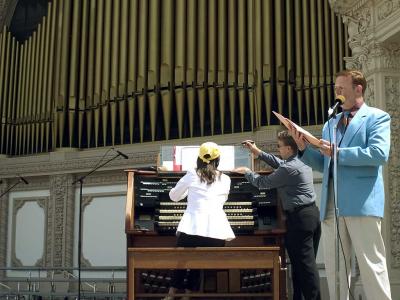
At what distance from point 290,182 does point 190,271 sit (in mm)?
1049

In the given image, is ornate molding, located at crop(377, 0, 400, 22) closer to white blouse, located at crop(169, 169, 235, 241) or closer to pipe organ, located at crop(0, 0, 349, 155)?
pipe organ, located at crop(0, 0, 349, 155)

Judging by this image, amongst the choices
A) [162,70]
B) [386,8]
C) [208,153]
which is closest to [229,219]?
[208,153]

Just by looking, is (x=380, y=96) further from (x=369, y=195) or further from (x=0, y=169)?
(x=0, y=169)

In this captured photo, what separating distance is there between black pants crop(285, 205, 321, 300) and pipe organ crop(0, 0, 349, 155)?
2.61 metres

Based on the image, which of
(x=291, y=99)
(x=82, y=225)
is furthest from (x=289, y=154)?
(x=82, y=225)

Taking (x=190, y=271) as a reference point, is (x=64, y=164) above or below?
above

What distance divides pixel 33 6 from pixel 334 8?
5.62 metres

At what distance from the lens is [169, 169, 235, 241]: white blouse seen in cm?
468

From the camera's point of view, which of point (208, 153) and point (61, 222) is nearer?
point (208, 153)

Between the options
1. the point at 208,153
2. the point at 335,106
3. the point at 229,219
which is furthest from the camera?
the point at 229,219

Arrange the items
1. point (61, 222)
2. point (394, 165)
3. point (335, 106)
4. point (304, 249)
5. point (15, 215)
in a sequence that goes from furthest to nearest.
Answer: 1. point (15, 215)
2. point (61, 222)
3. point (394, 165)
4. point (304, 249)
5. point (335, 106)

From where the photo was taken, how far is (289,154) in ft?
17.4

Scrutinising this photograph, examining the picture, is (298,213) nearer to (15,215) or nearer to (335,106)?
(335,106)

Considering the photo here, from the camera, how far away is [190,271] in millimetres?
4906
